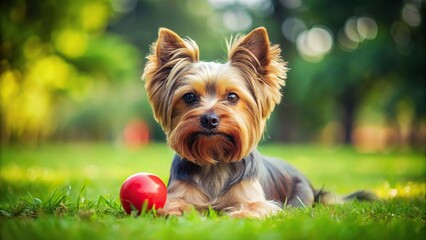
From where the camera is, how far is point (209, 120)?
4598 mm

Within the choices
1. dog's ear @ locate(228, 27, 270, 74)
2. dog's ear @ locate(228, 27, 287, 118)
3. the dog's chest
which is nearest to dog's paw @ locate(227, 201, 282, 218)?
the dog's chest

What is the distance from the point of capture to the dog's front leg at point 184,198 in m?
4.59

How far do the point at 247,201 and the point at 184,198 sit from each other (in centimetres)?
61

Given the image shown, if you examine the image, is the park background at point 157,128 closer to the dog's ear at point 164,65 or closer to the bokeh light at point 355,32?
the bokeh light at point 355,32

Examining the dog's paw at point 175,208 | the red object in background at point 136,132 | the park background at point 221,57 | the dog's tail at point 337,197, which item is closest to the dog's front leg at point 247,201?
the dog's paw at point 175,208

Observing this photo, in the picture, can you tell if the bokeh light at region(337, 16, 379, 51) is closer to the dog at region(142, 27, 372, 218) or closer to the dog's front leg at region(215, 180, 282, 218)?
the dog at region(142, 27, 372, 218)

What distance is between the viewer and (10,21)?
11.8 m

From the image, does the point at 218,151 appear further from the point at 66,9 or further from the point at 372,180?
the point at 66,9

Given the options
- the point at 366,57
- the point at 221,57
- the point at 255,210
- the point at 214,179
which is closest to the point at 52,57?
the point at 221,57

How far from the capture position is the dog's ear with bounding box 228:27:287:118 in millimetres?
5121

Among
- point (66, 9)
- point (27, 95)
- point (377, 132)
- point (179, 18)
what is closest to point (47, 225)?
point (66, 9)

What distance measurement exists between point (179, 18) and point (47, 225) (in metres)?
36.2

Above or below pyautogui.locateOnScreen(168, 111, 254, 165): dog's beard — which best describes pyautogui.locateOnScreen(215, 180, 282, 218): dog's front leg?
below

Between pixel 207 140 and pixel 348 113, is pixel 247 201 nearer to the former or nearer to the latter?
pixel 207 140
